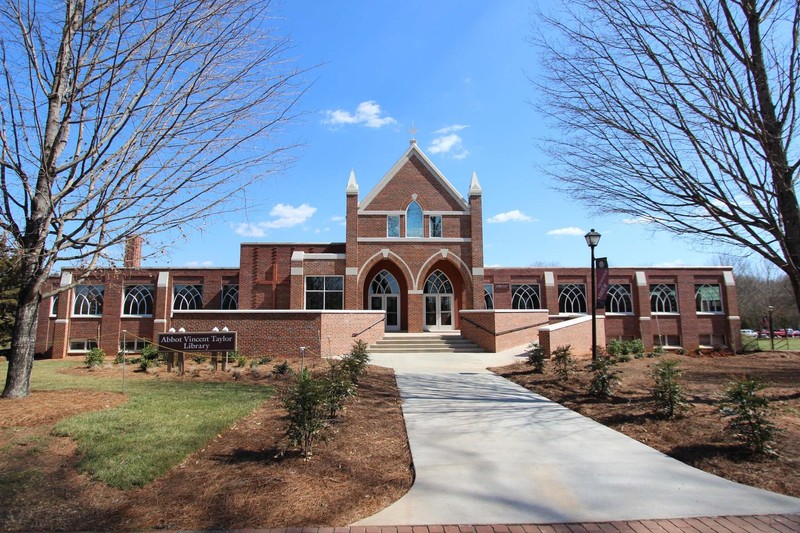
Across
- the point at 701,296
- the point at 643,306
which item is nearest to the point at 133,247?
the point at 643,306

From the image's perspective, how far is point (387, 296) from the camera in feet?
86.9

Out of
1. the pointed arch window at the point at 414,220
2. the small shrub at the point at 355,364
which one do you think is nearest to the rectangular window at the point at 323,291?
the pointed arch window at the point at 414,220

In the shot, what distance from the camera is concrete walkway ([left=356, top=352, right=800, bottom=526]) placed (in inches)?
160

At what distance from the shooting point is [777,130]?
303 inches

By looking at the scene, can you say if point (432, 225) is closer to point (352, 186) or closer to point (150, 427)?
point (352, 186)

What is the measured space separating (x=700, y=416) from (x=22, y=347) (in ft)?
32.7

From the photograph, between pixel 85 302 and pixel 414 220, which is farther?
pixel 85 302

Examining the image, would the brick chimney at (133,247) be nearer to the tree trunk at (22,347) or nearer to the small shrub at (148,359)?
the tree trunk at (22,347)

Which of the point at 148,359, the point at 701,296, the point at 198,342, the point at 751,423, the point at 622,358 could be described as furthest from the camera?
the point at 701,296

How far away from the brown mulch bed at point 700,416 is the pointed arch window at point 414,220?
44.3 ft

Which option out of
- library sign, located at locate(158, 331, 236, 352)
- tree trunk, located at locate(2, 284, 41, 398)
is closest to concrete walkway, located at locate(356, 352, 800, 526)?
tree trunk, located at locate(2, 284, 41, 398)

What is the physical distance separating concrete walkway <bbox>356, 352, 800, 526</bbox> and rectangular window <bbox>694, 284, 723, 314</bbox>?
29.0 metres

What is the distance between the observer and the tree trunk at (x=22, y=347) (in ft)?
22.6

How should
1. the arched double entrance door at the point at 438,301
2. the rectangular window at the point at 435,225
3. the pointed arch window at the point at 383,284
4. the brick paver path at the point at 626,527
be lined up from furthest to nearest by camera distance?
the pointed arch window at the point at 383,284 → the arched double entrance door at the point at 438,301 → the rectangular window at the point at 435,225 → the brick paver path at the point at 626,527
